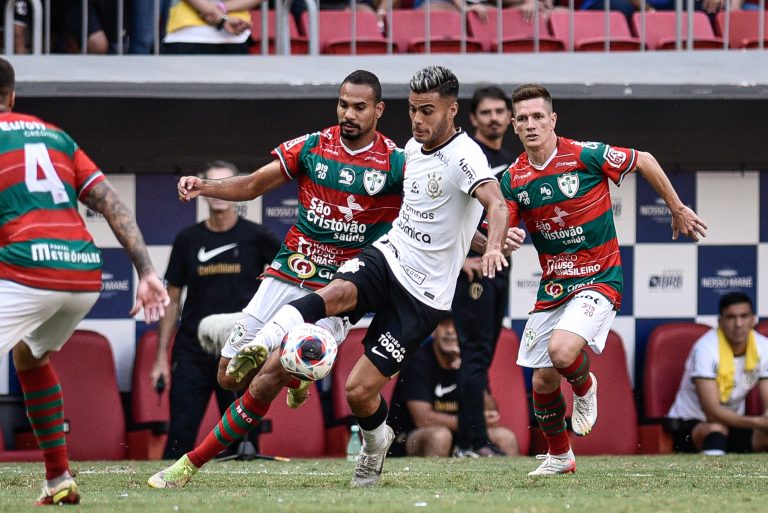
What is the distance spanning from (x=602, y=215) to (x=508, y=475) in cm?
147

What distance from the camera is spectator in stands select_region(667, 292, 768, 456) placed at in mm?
10133

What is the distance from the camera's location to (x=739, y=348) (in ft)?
34.0

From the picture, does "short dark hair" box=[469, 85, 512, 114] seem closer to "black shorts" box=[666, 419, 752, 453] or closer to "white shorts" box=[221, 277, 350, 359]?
"white shorts" box=[221, 277, 350, 359]

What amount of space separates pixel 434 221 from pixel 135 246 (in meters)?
1.60

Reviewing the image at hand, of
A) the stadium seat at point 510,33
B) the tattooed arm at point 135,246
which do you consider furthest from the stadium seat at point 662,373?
the tattooed arm at point 135,246

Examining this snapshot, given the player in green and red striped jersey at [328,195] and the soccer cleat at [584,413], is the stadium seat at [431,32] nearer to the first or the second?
the player in green and red striped jersey at [328,195]

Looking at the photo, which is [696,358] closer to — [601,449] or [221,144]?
[601,449]

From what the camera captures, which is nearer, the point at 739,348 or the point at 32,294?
the point at 32,294

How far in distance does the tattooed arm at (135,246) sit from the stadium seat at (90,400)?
15.6 ft

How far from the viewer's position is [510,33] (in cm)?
1090

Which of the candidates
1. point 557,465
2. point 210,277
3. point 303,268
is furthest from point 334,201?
point 210,277

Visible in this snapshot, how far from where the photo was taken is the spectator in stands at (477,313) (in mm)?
8820

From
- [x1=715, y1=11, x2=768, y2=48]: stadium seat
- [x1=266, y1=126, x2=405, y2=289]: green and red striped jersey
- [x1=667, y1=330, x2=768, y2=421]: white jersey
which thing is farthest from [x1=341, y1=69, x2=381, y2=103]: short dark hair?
[x1=715, y1=11, x2=768, y2=48]: stadium seat

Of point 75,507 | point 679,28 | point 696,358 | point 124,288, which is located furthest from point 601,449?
point 75,507
